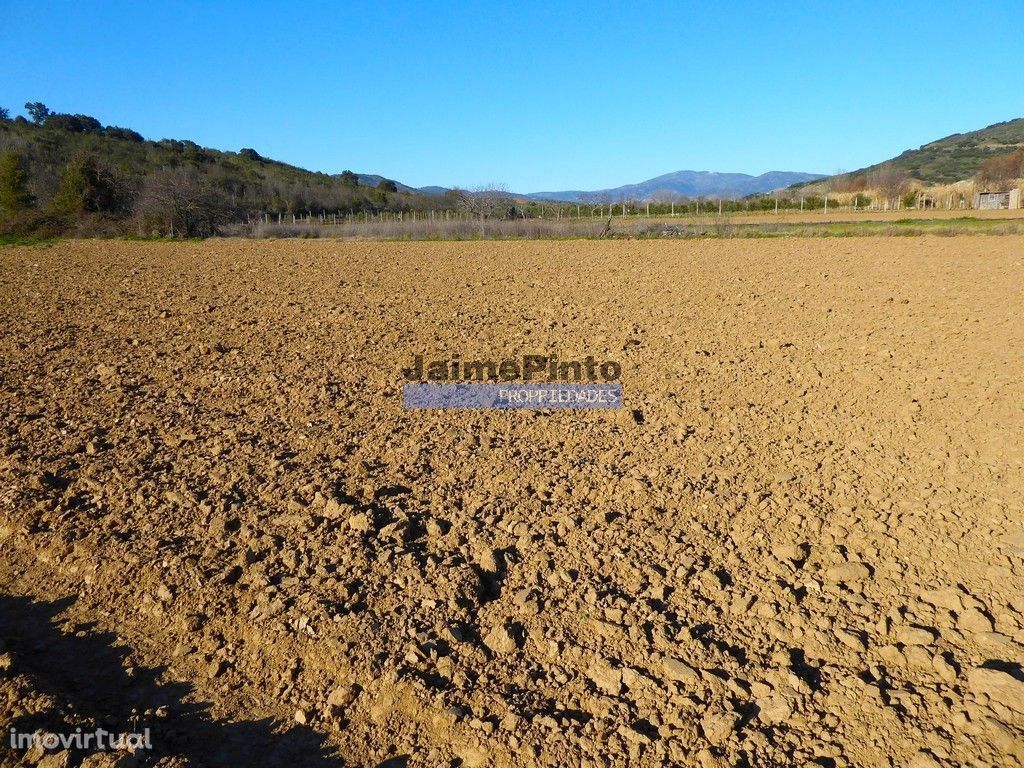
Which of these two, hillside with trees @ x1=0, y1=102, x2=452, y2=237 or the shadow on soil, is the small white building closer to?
hillside with trees @ x1=0, y1=102, x2=452, y2=237

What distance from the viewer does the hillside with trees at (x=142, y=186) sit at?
36281 mm

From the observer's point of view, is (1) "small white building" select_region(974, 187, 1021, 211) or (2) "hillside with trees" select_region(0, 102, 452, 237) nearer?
(2) "hillside with trees" select_region(0, 102, 452, 237)

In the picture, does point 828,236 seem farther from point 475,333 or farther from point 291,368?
point 291,368

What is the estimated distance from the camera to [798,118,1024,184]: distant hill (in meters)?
93.1

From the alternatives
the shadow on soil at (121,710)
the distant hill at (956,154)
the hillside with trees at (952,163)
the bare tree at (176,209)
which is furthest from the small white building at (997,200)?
the shadow on soil at (121,710)

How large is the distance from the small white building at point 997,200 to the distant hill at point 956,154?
31506 millimetres

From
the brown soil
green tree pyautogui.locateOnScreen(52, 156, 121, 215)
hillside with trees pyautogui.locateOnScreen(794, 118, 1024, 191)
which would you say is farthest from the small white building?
green tree pyautogui.locateOnScreen(52, 156, 121, 215)

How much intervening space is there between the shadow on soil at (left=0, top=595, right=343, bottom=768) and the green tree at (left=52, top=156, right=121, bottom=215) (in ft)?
134

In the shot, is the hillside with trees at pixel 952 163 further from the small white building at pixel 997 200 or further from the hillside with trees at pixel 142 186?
the hillside with trees at pixel 142 186

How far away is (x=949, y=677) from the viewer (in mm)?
3160

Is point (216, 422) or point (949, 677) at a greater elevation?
point (216, 422)

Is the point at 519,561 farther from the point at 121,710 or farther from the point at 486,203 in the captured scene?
the point at 486,203

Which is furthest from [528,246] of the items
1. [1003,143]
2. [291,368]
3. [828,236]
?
[1003,143]

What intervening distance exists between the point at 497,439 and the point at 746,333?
5.88 metres
